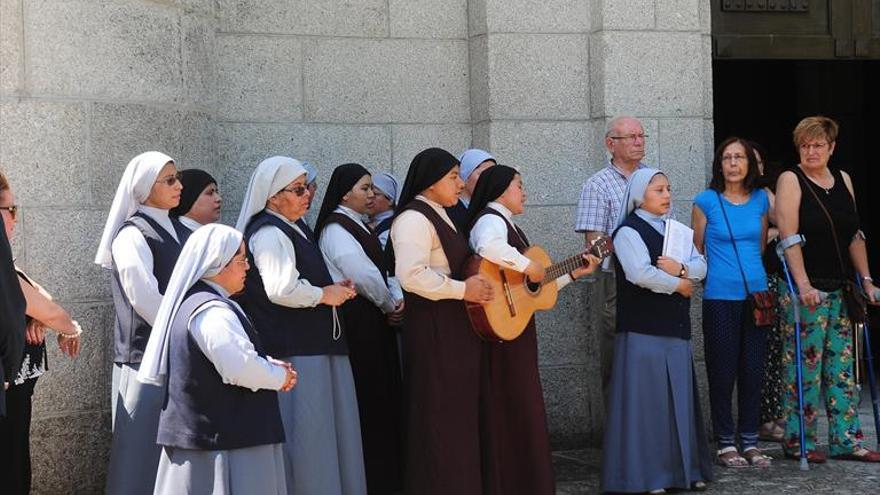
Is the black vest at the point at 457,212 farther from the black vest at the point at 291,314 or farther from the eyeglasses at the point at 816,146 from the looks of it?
the eyeglasses at the point at 816,146

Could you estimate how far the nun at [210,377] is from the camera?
202 inches

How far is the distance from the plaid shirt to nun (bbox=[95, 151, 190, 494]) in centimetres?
267

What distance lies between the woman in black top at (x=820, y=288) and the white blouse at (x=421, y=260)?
96.9 inches

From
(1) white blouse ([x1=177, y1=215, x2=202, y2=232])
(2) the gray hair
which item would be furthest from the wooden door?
(1) white blouse ([x1=177, y1=215, x2=202, y2=232])

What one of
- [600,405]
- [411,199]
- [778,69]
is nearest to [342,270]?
[411,199]

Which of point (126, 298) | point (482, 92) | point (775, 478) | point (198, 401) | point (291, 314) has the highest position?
point (482, 92)

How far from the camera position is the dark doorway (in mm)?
14086

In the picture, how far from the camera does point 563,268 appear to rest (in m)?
6.83

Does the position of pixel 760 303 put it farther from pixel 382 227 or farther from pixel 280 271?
pixel 280 271

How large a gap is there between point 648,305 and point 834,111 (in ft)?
25.0

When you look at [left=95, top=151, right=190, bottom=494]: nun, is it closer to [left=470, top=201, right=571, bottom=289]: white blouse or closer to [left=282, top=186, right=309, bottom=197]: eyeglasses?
[left=282, top=186, right=309, bottom=197]: eyeglasses

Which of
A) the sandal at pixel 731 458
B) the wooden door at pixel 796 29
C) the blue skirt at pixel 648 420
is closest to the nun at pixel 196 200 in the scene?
the blue skirt at pixel 648 420

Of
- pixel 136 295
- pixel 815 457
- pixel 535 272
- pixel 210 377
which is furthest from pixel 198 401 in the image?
pixel 815 457

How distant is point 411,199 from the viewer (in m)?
6.82
